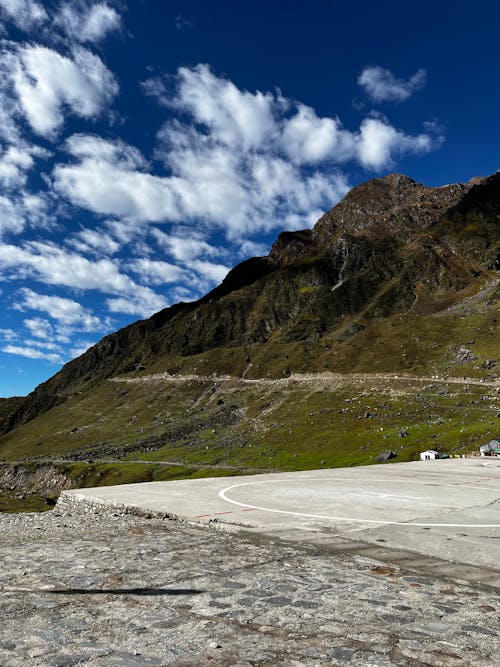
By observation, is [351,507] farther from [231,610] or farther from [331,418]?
[331,418]

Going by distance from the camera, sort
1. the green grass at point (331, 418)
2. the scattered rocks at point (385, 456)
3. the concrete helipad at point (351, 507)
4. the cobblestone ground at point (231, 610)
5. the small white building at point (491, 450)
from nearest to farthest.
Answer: the cobblestone ground at point (231, 610), the concrete helipad at point (351, 507), the small white building at point (491, 450), the scattered rocks at point (385, 456), the green grass at point (331, 418)

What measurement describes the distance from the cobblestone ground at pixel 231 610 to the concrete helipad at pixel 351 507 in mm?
2098

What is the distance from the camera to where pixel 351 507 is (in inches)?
584

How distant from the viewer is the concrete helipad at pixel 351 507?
10.7 metres

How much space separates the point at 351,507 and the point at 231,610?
371 inches

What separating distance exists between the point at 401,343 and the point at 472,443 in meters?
92.5

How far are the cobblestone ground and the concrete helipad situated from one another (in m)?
2.10

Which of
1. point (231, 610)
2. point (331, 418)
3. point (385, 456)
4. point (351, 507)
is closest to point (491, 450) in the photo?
point (351, 507)

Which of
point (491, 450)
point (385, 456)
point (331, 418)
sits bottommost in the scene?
point (385, 456)

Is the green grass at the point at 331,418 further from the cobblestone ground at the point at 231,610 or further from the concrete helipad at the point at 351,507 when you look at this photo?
the cobblestone ground at the point at 231,610

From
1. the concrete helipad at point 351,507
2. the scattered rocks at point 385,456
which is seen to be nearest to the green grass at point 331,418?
the scattered rocks at point 385,456

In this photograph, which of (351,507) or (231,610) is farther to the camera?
(351,507)

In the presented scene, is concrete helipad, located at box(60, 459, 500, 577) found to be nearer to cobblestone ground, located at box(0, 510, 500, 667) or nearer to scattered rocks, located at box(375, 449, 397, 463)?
cobblestone ground, located at box(0, 510, 500, 667)

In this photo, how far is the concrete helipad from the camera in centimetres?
1067
